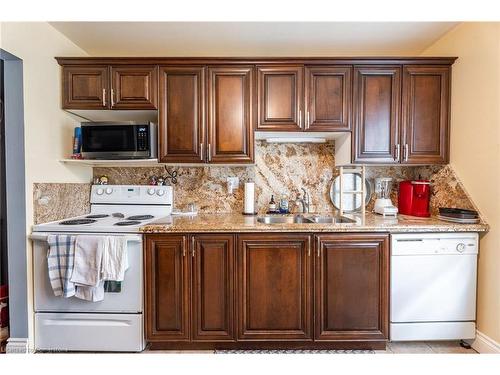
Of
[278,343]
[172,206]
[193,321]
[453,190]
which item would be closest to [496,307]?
[453,190]

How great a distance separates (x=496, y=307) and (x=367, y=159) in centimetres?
136

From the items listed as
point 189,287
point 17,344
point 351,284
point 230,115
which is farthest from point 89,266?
point 351,284

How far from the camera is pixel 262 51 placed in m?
2.52

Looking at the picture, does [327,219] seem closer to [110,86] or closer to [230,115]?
[230,115]

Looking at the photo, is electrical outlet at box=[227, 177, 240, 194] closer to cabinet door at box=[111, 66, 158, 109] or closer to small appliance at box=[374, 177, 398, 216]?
cabinet door at box=[111, 66, 158, 109]

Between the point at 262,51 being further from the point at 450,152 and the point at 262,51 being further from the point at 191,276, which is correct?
the point at 191,276

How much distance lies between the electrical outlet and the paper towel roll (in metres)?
0.18

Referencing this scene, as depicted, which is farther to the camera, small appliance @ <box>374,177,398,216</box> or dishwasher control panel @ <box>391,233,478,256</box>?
small appliance @ <box>374,177,398,216</box>

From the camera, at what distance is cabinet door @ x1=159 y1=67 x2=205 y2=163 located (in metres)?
2.19

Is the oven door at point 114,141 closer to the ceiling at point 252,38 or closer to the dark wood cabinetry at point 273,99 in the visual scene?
the dark wood cabinetry at point 273,99

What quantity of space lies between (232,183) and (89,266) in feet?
4.50

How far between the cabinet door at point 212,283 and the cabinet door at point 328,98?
1.22 m

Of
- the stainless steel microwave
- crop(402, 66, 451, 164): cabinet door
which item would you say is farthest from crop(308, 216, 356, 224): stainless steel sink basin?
the stainless steel microwave

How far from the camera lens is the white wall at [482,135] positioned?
6.05 ft
